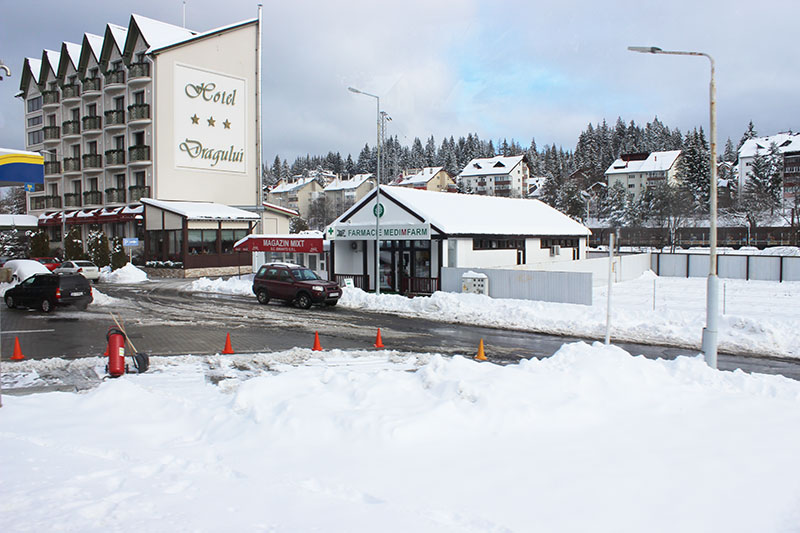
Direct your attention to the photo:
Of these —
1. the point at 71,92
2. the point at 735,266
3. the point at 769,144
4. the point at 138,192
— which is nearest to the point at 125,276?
the point at 138,192

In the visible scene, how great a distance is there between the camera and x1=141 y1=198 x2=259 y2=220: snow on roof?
40.6 meters

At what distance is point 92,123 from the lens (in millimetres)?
49406

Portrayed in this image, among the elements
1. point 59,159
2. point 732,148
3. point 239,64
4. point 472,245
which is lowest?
point 472,245

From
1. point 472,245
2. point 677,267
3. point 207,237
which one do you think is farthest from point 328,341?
point 677,267

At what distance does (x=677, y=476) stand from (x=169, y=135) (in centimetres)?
4565

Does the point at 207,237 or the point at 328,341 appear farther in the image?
the point at 207,237

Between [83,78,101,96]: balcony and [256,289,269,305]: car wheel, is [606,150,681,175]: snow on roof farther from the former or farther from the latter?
[256,289,269,305]: car wheel

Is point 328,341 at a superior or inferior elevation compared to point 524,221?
inferior

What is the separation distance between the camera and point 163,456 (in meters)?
6.59

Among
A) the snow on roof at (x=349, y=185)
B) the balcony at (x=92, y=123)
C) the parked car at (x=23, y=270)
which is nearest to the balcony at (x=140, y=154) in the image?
the balcony at (x=92, y=123)

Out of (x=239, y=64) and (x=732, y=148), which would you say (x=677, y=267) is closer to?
(x=239, y=64)

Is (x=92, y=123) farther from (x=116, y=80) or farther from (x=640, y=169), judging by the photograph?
(x=640, y=169)

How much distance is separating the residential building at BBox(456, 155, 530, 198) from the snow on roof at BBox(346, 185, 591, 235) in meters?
80.8

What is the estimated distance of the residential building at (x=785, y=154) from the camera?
90700 mm
